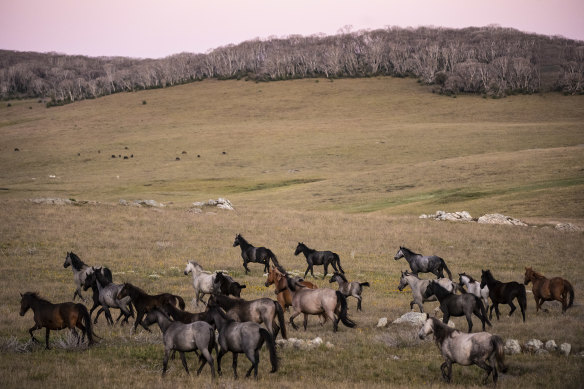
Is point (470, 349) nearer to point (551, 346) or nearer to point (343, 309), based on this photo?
point (551, 346)

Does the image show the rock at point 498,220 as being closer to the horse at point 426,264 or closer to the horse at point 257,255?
the horse at point 426,264

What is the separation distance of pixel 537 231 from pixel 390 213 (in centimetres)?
1329

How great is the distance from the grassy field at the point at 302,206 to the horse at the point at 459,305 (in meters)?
0.98

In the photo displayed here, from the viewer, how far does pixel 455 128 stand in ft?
318

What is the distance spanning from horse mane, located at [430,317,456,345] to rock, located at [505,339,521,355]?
7.84ft

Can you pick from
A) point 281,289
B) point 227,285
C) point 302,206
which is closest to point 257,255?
point 227,285

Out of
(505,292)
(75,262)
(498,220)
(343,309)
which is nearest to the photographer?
(343,309)

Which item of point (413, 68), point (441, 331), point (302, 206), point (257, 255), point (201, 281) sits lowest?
point (302, 206)

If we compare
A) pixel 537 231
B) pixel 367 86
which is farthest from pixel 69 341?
pixel 367 86

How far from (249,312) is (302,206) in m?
39.5

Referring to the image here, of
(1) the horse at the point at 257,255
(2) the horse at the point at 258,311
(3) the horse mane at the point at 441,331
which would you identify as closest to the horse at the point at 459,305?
(3) the horse mane at the point at 441,331

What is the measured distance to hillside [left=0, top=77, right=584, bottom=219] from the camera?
53.8 metres

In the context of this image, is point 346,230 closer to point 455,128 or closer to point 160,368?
point 160,368

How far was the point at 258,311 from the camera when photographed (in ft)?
40.6
